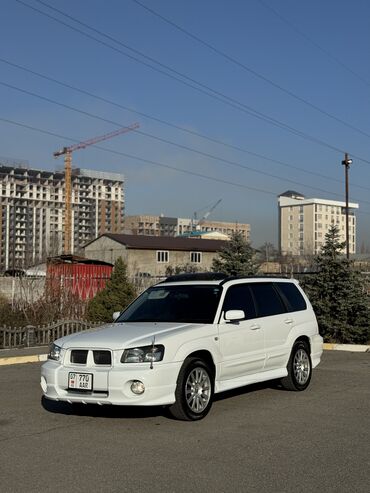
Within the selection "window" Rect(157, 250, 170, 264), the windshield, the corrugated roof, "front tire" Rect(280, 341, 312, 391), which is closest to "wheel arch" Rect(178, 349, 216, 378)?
the windshield

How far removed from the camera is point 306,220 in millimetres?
186375

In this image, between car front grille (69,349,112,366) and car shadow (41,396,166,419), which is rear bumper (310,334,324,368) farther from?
car front grille (69,349,112,366)

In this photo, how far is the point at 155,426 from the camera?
25.3 ft

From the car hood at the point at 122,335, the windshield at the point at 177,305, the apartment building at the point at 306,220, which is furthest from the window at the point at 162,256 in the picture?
the apartment building at the point at 306,220

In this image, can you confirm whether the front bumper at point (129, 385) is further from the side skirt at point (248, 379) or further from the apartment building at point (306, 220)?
the apartment building at point (306, 220)

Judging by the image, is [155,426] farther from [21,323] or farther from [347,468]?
[21,323]

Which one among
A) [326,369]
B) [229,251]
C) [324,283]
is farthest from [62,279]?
[326,369]

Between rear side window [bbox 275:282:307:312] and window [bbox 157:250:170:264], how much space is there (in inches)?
2431

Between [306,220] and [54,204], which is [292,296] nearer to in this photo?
[54,204]

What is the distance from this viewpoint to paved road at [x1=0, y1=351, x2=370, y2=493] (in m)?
5.55

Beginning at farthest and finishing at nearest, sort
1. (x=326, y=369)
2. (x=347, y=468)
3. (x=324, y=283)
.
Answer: (x=324, y=283)
(x=326, y=369)
(x=347, y=468)

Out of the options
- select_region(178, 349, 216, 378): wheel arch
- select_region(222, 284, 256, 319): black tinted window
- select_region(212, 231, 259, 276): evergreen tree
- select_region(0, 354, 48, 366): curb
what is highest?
select_region(212, 231, 259, 276): evergreen tree

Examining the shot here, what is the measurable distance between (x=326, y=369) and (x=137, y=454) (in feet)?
23.4

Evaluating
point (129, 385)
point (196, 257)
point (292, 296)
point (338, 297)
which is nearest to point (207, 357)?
point (129, 385)
